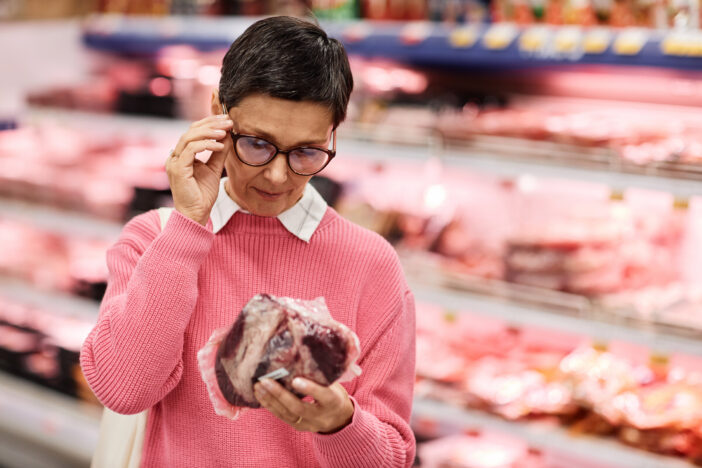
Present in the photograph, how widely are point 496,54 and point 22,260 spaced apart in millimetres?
2708

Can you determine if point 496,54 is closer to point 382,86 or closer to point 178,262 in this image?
point 382,86

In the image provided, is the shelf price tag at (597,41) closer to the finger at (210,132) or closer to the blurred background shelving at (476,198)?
the blurred background shelving at (476,198)

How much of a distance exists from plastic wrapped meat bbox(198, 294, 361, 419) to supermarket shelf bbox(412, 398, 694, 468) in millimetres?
1557

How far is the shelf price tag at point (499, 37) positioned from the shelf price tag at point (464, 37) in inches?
2.3

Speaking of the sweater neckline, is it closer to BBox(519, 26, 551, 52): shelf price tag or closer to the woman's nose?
the woman's nose

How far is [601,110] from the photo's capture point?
3.14m

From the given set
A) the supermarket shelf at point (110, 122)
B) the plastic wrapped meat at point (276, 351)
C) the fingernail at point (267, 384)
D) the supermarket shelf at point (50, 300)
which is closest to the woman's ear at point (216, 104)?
the plastic wrapped meat at point (276, 351)

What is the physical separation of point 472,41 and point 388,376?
6.01 feet

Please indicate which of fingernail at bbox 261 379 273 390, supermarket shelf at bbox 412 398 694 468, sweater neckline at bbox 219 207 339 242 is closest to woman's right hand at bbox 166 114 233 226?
sweater neckline at bbox 219 207 339 242

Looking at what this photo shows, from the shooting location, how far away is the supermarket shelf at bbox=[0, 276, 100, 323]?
3.60 metres

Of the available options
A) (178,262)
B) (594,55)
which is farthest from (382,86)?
(178,262)

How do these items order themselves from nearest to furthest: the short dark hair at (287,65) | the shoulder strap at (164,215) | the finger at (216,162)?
the short dark hair at (287,65) → the finger at (216,162) → the shoulder strap at (164,215)

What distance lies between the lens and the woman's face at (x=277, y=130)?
4.20ft

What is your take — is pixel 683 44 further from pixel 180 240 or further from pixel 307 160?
pixel 180 240
